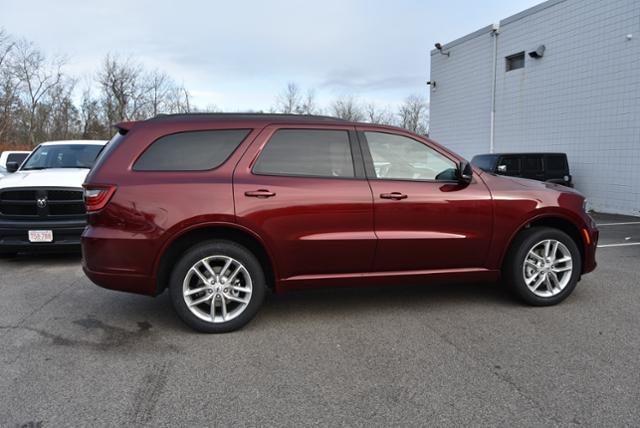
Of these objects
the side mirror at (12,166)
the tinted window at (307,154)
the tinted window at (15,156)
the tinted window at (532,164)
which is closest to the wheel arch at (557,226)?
the tinted window at (307,154)

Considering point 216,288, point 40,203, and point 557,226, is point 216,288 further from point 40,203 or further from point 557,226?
point 40,203

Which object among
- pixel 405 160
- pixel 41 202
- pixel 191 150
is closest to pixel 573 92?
pixel 405 160

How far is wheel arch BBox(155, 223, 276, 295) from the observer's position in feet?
12.9

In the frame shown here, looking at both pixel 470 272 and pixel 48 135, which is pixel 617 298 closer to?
pixel 470 272

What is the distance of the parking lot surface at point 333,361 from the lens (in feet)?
9.14

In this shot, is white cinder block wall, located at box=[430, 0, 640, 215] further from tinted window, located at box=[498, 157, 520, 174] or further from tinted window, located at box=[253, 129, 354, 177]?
tinted window, located at box=[253, 129, 354, 177]

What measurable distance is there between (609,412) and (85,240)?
3.88 metres

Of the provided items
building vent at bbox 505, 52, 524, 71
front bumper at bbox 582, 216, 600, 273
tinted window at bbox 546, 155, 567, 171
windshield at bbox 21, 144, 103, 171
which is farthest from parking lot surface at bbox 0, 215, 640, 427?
building vent at bbox 505, 52, 524, 71

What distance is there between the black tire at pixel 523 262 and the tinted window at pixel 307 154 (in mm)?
1795

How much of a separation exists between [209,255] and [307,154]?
3.96 feet

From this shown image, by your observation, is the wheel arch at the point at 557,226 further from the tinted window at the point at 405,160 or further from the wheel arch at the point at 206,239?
the wheel arch at the point at 206,239

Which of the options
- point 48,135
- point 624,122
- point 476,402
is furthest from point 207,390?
point 48,135

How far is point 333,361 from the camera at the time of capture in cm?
348

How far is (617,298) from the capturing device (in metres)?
4.97
